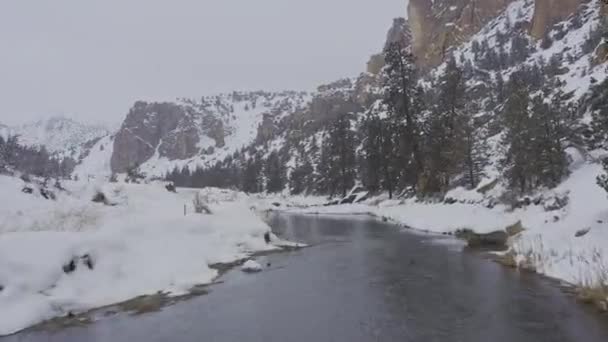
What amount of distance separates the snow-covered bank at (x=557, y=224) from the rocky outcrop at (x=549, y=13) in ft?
254

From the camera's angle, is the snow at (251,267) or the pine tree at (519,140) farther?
the pine tree at (519,140)

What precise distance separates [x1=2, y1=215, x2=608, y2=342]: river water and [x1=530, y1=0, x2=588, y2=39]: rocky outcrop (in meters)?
93.6

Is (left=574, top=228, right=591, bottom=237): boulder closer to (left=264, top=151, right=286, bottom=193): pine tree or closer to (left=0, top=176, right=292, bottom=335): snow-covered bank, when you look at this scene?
(left=0, top=176, right=292, bottom=335): snow-covered bank

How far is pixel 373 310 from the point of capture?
42.3ft

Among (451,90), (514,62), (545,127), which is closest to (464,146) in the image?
(451,90)

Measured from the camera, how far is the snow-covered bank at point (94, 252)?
1350 cm

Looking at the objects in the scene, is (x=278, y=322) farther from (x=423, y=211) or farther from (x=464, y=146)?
(x=464, y=146)

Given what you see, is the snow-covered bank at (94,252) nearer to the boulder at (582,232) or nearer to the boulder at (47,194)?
the boulder at (47,194)

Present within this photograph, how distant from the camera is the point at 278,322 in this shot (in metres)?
12.3

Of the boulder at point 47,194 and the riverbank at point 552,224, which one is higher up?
the boulder at point 47,194

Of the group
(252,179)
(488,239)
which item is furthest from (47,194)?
(252,179)

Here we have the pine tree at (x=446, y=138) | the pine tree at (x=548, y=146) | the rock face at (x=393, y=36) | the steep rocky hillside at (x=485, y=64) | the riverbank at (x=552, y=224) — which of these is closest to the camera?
the riverbank at (x=552, y=224)

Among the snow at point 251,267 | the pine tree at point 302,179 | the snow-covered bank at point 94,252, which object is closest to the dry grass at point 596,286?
the snow at point 251,267

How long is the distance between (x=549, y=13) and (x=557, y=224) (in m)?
93.7
